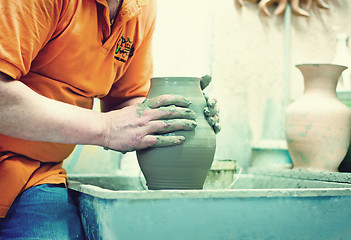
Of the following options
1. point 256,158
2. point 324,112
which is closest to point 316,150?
point 324,112

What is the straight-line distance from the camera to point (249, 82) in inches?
98.6

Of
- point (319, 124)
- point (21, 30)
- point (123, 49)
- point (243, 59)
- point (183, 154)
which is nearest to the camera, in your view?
point (21, 30)

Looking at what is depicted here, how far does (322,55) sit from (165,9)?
1008 mm

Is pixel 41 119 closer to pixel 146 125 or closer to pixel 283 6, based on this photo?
pixel 146 125

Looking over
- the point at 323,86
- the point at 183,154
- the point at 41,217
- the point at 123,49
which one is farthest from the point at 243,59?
the point at 41,217

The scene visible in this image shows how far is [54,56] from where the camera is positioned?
48.7 inches

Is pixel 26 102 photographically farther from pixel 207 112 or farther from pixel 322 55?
pixel 322 55

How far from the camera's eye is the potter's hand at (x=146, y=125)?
3.84ft

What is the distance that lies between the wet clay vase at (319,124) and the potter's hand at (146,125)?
0.86 metres

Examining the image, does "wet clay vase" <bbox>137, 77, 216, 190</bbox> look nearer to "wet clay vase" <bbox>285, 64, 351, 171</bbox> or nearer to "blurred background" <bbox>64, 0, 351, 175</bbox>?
"wet clay vase" <bbox>285, 64, 351, 171</bbox>

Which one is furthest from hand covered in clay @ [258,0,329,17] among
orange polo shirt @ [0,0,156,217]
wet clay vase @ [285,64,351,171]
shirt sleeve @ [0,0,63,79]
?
shirt sleeve @ [0,0,63,79]

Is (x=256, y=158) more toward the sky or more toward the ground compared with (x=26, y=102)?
more toward the ground

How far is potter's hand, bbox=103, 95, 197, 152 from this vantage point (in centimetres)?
117

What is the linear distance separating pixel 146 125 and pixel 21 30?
15.5 inches
